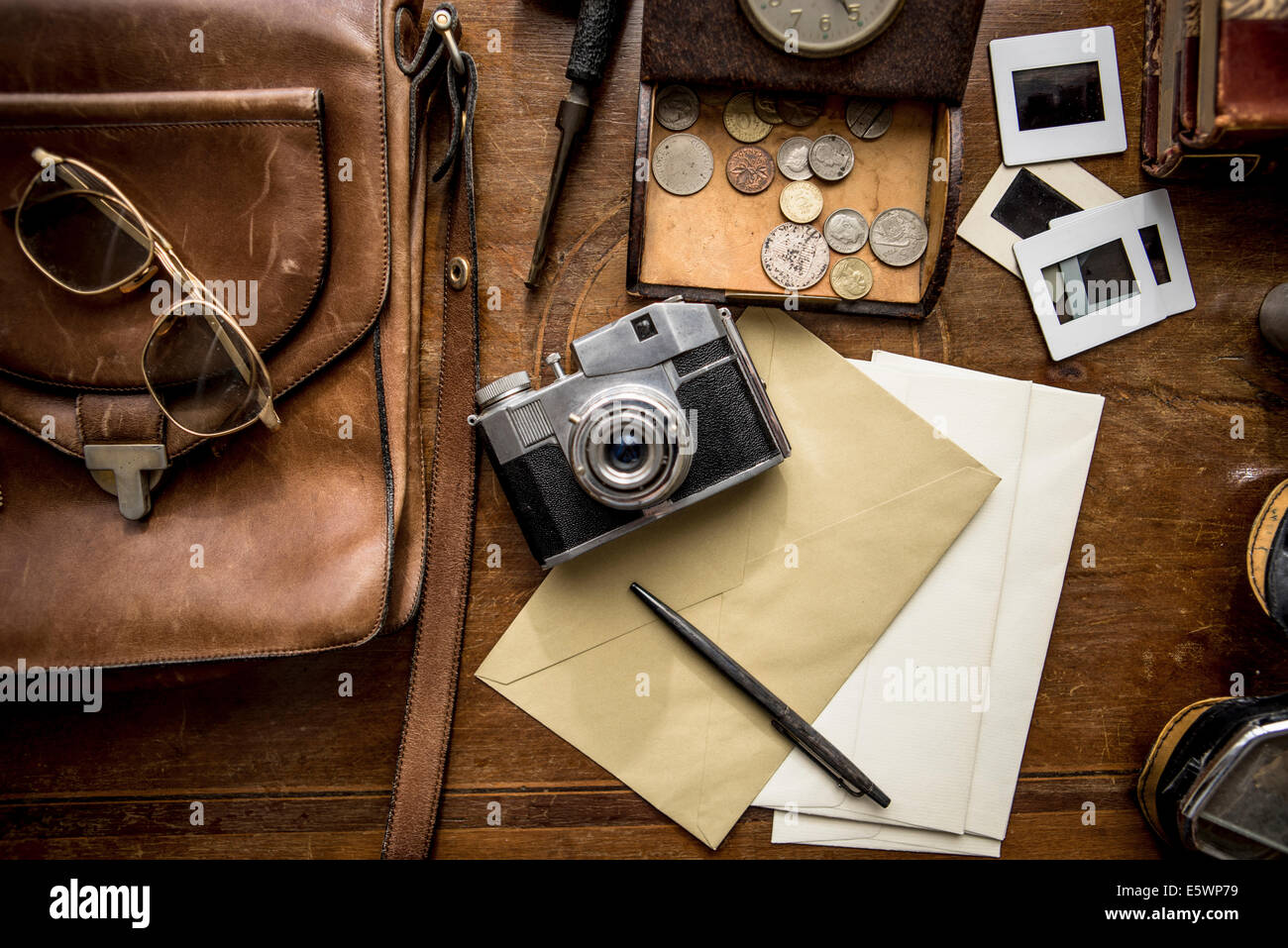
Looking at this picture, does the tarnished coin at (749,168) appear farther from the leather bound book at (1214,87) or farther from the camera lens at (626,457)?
the leather bound book at (1214,87)

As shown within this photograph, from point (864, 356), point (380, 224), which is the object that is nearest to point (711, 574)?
point (864, 356)

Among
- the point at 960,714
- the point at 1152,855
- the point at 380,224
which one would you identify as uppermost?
the point at 380,224

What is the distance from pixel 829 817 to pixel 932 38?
3.36 feet

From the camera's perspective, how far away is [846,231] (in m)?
1.00

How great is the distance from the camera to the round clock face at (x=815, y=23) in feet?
2.94

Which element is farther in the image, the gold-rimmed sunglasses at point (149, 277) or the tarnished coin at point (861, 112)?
the tarnished coin at point (861, 112)

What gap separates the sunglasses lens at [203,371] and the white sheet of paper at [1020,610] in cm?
82

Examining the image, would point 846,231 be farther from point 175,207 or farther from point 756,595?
point 175,207

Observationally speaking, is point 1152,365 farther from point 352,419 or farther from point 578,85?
point 352,419

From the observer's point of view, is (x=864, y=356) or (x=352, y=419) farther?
(x=864, y=356)

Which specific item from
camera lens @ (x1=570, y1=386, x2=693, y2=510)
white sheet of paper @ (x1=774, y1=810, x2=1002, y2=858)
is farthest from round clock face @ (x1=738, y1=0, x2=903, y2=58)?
white sheet of paper @ (x1=774, y1=810, x2=1002, y2=858)

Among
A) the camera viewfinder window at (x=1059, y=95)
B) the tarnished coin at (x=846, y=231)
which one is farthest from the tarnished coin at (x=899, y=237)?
the camera viewfinder window at (x=1059, y=95)

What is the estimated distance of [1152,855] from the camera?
1.06m

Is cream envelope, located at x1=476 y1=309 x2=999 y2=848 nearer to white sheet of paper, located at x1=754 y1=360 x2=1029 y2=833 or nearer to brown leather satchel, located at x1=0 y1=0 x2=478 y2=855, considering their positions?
white sheet of paper, located at x1=754 y1=360 x2=1029 y2=833
